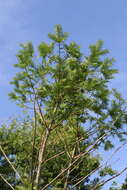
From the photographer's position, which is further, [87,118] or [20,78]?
[87,118]

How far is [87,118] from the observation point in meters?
7.96

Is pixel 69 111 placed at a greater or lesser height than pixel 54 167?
greater

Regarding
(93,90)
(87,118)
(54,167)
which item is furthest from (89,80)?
(54,167)

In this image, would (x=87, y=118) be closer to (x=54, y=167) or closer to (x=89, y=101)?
(x=89, y=101)

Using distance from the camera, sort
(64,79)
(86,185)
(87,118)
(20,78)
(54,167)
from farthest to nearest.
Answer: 1. (86,185)
2. (54,167)
3. (87,118)
4. (20,78)
5. (64,79)

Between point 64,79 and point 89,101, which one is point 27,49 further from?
point 89,101

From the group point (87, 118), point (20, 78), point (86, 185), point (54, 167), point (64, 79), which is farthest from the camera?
point (86, 185)

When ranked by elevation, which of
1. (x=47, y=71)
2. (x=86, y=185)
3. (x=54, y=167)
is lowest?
(x=86, y=185)

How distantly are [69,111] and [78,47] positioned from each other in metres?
1.64

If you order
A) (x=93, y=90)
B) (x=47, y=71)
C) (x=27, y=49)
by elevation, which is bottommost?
(x=93, y=90)

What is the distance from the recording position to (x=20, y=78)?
7.23 metres

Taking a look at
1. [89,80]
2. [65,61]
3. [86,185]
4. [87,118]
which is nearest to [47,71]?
[65,61]

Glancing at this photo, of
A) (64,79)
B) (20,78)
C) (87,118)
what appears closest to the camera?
(64,79)

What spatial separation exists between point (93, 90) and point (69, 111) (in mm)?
781
